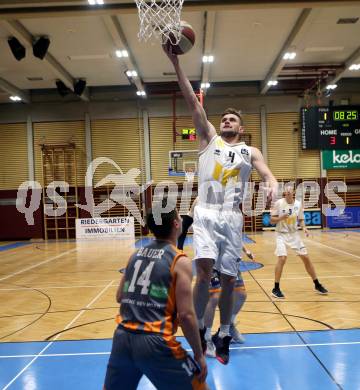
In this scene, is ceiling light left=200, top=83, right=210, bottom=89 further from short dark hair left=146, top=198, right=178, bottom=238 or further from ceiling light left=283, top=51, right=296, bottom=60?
short dark hair left=146, top=198, right=178, bottom=238

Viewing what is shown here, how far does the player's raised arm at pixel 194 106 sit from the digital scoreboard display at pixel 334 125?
54.7 feet

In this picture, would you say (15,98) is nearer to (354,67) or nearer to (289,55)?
(289,55)

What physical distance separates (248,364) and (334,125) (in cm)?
1689

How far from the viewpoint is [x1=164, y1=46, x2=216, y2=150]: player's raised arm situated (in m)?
3.19

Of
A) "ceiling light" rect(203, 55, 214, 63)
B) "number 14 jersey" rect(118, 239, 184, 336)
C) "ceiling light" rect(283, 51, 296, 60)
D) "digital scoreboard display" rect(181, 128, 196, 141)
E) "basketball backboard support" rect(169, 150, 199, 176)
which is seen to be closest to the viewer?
"number 14 jersey" rect(118, 239, 184, 336)

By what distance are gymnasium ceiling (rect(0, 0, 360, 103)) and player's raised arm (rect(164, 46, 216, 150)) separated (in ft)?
26.4

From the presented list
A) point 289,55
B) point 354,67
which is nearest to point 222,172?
A: point 289,55

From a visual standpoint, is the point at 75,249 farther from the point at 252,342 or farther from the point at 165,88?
the point at 252,342

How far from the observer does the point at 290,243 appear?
691 cm

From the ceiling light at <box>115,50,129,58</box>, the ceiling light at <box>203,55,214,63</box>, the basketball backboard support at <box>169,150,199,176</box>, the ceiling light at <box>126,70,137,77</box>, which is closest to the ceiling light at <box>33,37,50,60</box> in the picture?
the ceiling light at <box>115,50,129,58</box>

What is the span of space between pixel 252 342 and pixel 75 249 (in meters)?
11.4

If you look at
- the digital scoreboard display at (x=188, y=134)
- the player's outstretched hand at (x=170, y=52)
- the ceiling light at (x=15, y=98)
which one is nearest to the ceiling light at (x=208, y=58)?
the digital scoreboard display at (x=188, y=134)

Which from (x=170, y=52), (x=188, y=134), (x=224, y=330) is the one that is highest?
(x=188, y=134)

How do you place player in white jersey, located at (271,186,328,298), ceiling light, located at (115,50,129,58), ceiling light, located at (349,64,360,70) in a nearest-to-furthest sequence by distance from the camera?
player in white jersey, located at (271,186,328,298)
ceiling light, located at (115,50,129,58)
ceiling light, located at (349,64,360,70)
